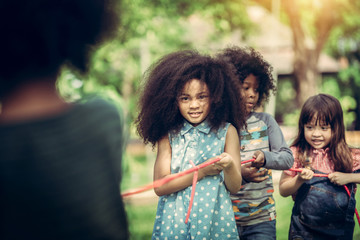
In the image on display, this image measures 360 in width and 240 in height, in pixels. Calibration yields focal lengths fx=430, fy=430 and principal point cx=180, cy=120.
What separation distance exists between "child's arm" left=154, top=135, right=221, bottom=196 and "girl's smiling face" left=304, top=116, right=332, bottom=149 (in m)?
0.99

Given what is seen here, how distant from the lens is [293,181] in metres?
2.86

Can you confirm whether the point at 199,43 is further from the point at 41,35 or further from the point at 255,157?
the point at 41,35

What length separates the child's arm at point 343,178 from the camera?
2.82m

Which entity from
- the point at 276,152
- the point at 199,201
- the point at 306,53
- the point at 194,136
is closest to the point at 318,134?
the point at 276,152

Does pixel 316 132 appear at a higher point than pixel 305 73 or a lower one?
lower

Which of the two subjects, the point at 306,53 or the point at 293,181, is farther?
the point at 306,53

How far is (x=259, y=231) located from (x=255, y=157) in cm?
51

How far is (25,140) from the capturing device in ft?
4.08

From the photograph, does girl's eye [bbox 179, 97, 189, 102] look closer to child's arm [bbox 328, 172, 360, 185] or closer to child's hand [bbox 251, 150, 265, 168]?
child's hand [bbox 251, 150, 265, 168]

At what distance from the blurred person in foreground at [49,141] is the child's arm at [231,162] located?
90 centimetres

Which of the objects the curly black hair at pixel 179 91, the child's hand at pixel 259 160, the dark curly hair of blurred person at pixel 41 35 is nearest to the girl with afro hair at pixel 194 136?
the curly black hair at pixel 179 91

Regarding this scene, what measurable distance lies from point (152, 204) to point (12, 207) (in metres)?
5.51

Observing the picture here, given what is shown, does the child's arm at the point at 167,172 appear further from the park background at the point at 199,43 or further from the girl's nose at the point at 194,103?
the park background at the point at 199,43

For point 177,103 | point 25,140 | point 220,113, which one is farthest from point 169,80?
point 25,140
